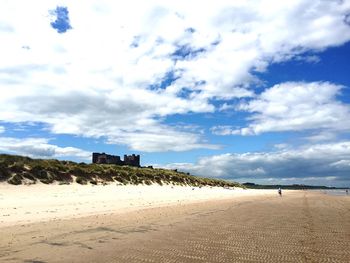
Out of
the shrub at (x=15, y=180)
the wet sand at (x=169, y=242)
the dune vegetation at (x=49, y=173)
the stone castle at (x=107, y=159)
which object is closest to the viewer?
the wet sand at (x=169, y=242)

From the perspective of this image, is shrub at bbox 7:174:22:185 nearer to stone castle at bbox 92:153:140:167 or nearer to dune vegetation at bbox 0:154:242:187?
dune vegetation at bbox 0:154:242:187

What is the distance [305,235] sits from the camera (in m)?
13.4

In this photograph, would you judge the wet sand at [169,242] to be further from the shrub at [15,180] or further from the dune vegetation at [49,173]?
the dune vegetation at [49,173]

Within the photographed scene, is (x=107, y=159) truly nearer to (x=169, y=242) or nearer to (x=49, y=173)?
(x=49, y=173)

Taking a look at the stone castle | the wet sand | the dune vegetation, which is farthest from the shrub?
the stone castle

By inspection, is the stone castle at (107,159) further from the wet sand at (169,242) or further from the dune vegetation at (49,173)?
the wet sand at (169,242)

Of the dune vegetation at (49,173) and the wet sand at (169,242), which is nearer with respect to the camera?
the wet sand at (169,242)

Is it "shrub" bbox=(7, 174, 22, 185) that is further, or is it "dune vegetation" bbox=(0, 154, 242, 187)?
"dune vegetation" bbox=(0, 154, 242, 187)

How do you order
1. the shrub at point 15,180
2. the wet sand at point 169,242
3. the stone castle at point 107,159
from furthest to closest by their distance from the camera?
the stone castle at point 107,159
the shrub at point 15,180
the wet sand at point 169,242

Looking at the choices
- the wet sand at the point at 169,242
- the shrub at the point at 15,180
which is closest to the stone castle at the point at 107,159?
the shrub at the point at 15,180

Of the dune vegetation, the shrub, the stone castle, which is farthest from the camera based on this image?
the stone castle

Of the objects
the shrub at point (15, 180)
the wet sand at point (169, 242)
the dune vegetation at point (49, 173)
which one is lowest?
the wet sand at point (169, 242)

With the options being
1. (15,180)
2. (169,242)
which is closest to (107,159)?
(15,180)

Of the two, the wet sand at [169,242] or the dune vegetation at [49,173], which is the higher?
the dune vegetation at [49,173]
